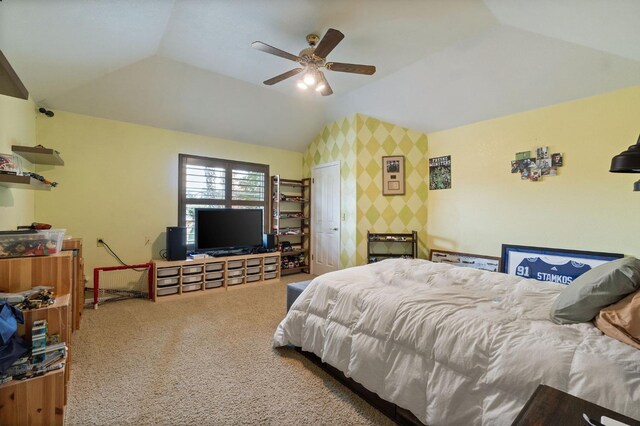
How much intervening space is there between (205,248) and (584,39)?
4.72m

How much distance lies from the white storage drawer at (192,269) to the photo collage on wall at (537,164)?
4.38 m

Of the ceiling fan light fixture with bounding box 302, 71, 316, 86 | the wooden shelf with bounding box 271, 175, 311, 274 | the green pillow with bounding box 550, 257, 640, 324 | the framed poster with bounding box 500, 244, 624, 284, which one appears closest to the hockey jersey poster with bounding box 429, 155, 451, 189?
the framed poster with bounding box 500, 244, 624, 284

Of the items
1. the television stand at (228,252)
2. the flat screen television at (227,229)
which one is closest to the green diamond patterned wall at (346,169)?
the flat screen television at (227,229)

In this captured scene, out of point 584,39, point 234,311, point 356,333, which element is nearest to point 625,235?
point 584,39

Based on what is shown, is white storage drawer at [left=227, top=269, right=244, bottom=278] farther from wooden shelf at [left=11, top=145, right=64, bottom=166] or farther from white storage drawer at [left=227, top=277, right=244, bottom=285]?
wooden shelf at [left=11, top=145, right=64, bottom=166]

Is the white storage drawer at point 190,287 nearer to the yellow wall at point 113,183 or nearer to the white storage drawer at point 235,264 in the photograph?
the white storage drawer at point 235,264

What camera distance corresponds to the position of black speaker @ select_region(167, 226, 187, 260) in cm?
372

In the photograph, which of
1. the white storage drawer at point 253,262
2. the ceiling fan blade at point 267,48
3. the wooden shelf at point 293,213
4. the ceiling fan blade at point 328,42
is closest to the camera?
the ceiling fan blade at point 328,42

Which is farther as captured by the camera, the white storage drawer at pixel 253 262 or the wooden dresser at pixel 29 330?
the white storage drawer at pixel 253 262

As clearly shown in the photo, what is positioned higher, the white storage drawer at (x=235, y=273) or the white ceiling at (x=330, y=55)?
the white ceiling at (x=330, y=55)

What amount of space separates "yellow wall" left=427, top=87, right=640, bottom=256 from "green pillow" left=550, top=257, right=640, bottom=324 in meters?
2.15

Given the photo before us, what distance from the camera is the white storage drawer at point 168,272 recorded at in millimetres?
3590

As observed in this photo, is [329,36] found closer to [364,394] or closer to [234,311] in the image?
[364,394]

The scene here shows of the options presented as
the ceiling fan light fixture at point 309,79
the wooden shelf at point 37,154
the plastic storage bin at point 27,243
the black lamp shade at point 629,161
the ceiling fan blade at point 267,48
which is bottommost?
the plastic storage bin at point 27,243
